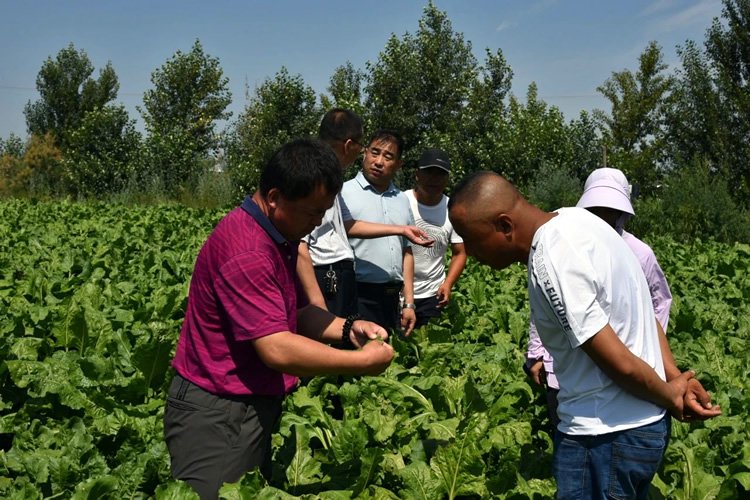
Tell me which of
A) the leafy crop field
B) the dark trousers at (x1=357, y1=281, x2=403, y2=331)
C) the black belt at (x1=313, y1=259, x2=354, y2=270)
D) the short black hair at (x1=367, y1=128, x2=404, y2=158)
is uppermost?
the short black hair at (x1=367, y1=128, x2=404, y2=158)

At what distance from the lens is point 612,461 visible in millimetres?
2408

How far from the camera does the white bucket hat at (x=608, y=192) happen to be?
12.5ft

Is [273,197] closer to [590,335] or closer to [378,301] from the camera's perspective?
[590,335]

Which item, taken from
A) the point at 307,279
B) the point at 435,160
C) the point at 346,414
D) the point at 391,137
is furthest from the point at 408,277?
the point at 307,279

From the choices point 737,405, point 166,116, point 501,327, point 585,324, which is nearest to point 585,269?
point 585,324

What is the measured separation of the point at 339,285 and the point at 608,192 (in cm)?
163

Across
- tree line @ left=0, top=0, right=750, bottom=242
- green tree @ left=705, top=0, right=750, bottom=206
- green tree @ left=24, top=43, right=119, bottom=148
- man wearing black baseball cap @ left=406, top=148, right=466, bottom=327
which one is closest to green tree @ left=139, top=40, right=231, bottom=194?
tree line @ left=0, top=0, right=750, bottom=242

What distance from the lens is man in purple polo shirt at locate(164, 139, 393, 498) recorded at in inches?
99.3

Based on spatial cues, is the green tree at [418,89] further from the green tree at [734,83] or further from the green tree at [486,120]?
the green tree at [734,83]

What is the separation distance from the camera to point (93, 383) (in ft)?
14.3

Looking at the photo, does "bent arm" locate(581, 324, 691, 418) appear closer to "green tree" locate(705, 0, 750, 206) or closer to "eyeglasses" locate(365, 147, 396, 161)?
"eyeglasses" locate(365, 147, 396, 161)

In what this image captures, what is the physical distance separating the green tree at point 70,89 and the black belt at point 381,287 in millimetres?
53085

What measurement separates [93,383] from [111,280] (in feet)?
12.1

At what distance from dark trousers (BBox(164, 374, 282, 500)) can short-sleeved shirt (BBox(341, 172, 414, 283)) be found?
2.52 m
